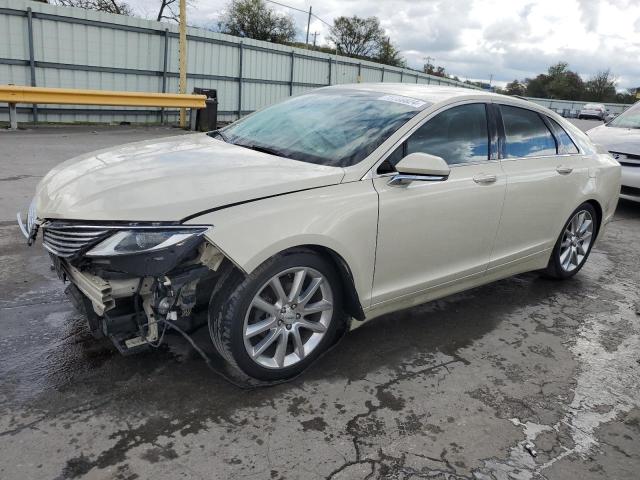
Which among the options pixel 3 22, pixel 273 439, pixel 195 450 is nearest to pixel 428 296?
pixel 273 439

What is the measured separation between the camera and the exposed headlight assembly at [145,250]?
2.51m

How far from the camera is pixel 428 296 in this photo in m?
3.69

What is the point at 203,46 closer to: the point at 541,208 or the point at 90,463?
the point at 541,208

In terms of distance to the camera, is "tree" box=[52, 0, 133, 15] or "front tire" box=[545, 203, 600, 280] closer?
"front tire" box=[545, 203, 600, 280]

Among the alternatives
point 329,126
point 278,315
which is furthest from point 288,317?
point 329,126

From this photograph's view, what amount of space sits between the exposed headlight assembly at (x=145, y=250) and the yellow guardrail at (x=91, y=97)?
10.00m

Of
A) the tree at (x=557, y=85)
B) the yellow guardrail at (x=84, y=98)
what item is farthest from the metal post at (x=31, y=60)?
the tree at (x=557, y=85)

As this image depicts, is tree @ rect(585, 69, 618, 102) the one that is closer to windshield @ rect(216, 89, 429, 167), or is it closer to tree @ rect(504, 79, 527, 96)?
tree @ rect(504, 79, 527, 96)

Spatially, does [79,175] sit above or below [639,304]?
above

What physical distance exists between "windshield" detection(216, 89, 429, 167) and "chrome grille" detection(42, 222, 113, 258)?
129 cm

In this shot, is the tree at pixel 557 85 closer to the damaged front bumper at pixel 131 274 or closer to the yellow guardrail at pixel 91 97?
the yellow guardrail at pixel 91 97

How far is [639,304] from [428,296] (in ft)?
7.59

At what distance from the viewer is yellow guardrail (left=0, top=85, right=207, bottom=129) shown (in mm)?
10844

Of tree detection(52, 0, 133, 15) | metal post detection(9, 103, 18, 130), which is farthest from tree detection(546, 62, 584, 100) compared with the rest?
metal post detection(9, 103, 18, 130)
